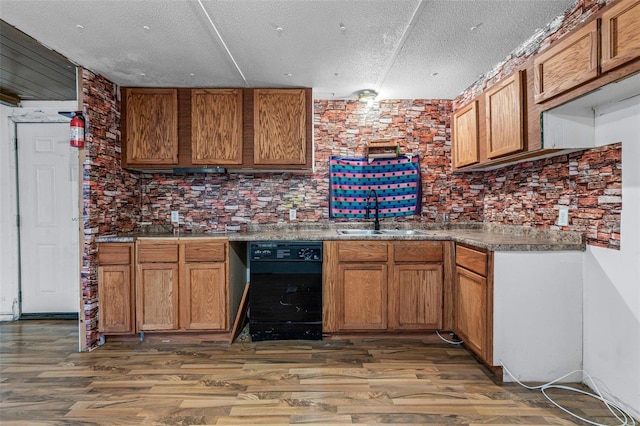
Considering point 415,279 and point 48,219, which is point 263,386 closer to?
point 415,279

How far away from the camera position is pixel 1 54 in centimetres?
247

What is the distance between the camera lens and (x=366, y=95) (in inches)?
125

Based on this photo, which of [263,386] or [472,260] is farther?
[472,260]

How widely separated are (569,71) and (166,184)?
134 inches

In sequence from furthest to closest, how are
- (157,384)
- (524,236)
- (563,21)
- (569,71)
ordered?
(524,236), (157,384), (563,21), (569,71)

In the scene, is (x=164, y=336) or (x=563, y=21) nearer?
(x=563, y=21)

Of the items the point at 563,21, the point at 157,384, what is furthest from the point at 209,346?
the point at 563,21

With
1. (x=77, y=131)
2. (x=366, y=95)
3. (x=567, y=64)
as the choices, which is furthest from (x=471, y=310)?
(x=77, y=131)

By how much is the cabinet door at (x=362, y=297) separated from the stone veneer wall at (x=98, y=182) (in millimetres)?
2064

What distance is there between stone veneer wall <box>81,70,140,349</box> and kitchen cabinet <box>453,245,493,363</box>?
3.01 meters

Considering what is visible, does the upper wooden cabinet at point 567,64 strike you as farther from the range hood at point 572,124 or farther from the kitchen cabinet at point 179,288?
the kitchen cabinet at point 179,288

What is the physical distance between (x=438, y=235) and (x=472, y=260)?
464mm

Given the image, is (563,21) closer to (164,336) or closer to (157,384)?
(157,384)

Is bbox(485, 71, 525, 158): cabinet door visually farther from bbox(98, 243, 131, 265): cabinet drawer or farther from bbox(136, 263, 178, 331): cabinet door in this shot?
bbox(98, 243, 131, 265): cabinet drawer
